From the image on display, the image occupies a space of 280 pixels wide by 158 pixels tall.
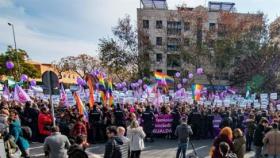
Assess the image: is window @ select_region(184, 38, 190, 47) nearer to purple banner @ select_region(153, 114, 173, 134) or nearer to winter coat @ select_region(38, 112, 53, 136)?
purple banner @ select_region(153, 114, 173, 134)

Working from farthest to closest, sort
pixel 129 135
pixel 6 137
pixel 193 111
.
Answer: pixel 193 111, pixel 129 135, pixel 6 137

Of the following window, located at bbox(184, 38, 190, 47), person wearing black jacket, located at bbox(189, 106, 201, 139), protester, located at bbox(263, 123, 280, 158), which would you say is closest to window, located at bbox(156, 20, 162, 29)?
window, located at bbox(184, 38, 190, 47)

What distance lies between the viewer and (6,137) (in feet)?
34.1

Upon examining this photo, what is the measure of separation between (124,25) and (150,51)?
6.84 m

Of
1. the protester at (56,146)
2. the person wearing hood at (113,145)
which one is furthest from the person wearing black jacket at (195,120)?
the person wearing hood at (113,145)

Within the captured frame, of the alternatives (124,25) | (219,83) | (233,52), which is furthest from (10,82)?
(219,83)

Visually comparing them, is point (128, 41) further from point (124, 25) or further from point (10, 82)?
point (10, 82)

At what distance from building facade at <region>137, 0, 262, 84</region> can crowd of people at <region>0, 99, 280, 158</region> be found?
29765mm

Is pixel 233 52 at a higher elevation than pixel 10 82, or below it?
higher

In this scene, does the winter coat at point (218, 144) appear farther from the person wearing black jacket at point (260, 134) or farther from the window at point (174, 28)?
the window at point (174, 28)

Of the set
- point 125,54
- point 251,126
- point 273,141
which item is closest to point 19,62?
point 125,54

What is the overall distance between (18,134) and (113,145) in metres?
4.26

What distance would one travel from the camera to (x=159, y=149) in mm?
16891

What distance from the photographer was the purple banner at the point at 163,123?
19891 mm
